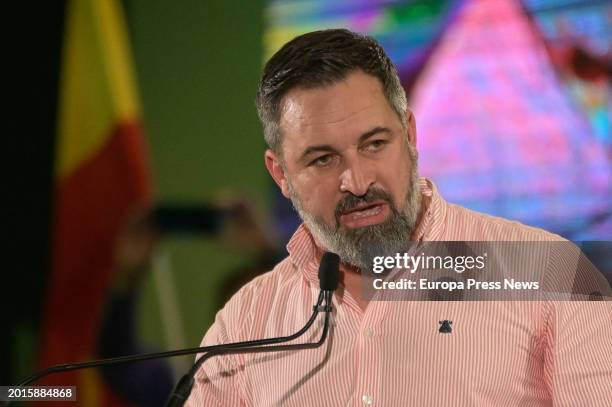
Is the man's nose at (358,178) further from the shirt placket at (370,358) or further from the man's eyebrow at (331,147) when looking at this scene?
the shirt placket at (370,358)

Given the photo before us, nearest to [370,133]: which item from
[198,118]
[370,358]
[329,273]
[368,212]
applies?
[368,212]

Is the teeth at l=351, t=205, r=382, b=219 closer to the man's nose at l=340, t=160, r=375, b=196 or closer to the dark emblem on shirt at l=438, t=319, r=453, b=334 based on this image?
the man's nose at l=340, t=160, r=375, b=196

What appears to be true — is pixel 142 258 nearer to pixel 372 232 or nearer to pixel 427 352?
pixel 372 232

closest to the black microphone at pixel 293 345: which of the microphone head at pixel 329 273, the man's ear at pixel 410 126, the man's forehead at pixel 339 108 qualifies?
the microphone head at pixel 329 273

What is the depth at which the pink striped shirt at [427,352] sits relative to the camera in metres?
1.37

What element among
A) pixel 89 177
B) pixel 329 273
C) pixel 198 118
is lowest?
pixel 329 273

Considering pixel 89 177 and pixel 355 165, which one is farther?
pixel 89 177

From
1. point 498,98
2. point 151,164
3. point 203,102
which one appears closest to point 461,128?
A: point 498,98

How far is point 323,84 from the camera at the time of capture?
63.1 inches

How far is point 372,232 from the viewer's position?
1.59 m

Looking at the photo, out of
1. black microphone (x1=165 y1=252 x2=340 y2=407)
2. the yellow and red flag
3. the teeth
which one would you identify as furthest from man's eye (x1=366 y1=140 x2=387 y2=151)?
the yellow and red flag

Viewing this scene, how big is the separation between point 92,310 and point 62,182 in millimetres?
519

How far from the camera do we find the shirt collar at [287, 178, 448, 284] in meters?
1.62

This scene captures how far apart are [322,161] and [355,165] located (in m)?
0.09
